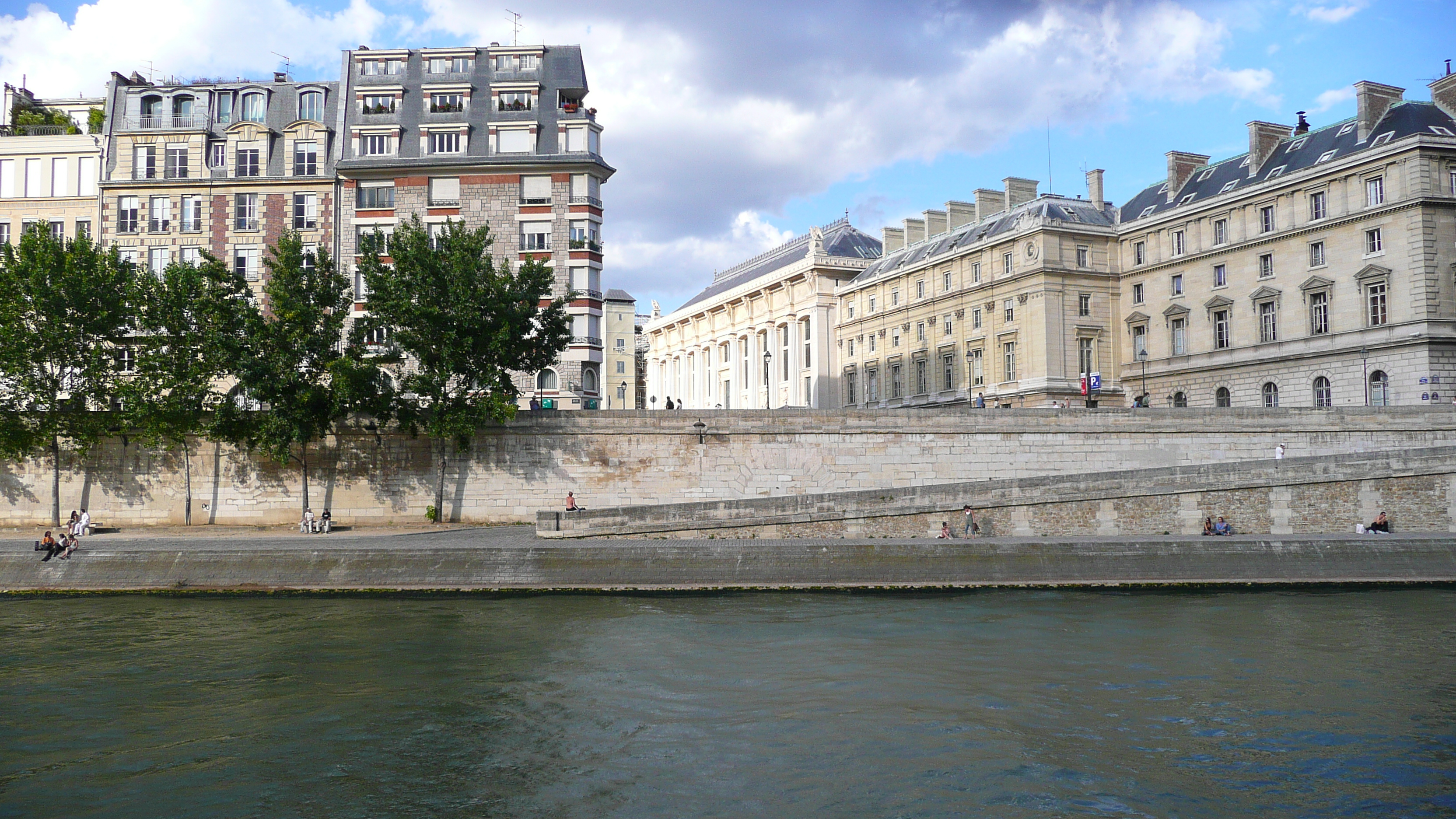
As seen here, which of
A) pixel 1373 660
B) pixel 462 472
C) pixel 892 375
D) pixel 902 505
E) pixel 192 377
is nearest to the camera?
pixel 1373 660

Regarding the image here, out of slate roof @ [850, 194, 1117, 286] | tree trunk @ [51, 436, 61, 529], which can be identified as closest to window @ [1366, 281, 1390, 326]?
slate roof @ [850, 194, 1117, 286]

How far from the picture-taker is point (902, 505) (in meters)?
30.8

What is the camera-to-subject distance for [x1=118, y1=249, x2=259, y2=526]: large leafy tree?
112ft

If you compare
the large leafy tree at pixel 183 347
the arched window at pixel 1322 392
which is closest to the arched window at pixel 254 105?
the large leafy tree at pixel 183 347

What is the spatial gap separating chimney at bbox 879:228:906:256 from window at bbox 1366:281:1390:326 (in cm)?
3669

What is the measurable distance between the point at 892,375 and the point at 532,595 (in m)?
51.4

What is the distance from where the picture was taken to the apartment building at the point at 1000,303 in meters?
58.8

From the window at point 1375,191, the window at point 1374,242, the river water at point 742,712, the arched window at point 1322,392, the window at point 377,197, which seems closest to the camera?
A: the river water at point 742,712

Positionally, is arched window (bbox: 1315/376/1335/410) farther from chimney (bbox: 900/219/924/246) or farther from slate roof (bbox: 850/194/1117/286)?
chimney (bbox: 900/219/924/246)

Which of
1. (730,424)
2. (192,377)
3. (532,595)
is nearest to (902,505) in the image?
(730,424)

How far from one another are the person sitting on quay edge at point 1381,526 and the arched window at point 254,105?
4650cm

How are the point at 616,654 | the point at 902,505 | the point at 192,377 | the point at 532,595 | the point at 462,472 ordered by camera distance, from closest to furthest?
the point at 616,654
the point at 532,595
the point at 902,505
the point at 192,377
the point at 462,472

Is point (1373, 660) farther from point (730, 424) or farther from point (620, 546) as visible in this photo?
point (730, 424)

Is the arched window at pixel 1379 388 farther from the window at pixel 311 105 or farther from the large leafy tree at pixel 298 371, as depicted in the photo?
the window at pixel 311 105
